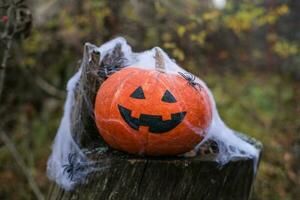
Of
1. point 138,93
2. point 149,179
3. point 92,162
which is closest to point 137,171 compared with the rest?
point 149,179

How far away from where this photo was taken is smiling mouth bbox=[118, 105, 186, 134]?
208cm

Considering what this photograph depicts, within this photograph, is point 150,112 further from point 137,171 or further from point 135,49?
point 135,49

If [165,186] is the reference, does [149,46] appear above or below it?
above

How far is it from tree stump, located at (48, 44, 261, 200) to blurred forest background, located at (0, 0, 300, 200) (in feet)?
2.93

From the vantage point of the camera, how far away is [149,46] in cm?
499

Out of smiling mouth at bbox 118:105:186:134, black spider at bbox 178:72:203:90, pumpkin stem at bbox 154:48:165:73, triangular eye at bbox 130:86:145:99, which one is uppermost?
pumpkin stem at bbox 154:48:165:73

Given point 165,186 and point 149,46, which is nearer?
point 165,186

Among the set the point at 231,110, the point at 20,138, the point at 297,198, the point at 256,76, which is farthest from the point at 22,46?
the point at 256,76

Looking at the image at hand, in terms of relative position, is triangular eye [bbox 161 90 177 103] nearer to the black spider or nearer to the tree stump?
the black spider

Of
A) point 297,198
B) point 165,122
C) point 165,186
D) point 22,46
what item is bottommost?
point 297,198

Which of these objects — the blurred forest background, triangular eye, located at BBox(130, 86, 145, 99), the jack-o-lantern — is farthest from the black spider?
the blurred forest background

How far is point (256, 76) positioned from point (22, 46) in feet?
19.2

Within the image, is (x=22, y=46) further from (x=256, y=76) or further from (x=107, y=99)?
(x=256, y=76)

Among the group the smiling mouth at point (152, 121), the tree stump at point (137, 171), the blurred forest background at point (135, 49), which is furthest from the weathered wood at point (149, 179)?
the blurred forest background at point (135, 49)
